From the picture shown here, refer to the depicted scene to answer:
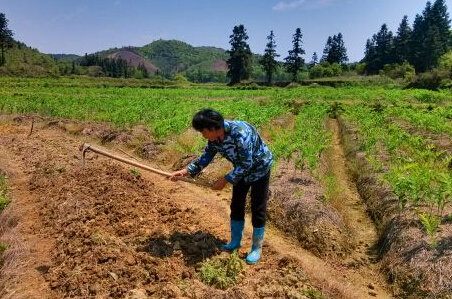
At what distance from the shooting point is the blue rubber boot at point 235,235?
15.6 feet

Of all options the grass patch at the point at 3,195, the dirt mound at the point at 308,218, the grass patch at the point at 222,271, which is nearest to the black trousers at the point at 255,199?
the grass patch at the point at 222,271

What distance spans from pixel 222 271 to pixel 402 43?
67.8 meters

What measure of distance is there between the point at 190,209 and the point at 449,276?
11.9 feet

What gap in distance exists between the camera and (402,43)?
2467 inches

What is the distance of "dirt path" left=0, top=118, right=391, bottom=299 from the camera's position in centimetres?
403

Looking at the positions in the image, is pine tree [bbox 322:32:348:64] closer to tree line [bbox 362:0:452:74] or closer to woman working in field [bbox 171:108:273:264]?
tree line [bbox 362:0:452:74]

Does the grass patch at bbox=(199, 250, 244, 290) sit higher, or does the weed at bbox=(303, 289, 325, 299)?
the grass patch at bbox=(199, 250, 244, 290)

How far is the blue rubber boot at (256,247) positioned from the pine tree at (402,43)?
2537 inches

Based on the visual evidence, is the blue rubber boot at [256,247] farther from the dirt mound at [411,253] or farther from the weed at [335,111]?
the weed at [335,111]

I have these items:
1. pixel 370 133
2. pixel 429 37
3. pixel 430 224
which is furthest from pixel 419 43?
pixel 430 224

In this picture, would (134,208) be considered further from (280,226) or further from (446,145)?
(446,145)

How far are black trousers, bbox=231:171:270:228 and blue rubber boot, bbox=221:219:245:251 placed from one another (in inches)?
3.3

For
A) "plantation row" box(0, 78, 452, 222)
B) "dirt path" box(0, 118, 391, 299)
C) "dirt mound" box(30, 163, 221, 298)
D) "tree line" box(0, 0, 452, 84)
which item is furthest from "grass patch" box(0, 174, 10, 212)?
"tree line" box(0, 0, 452, 84)

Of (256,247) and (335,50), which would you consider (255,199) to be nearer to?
(256,247)
